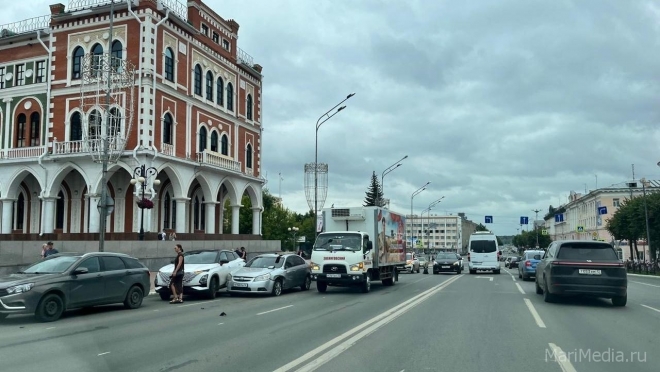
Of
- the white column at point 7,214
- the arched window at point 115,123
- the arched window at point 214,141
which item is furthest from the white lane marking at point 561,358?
the white column at point 7,214

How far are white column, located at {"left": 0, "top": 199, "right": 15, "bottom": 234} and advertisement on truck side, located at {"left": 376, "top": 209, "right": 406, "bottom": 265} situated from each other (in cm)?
2805

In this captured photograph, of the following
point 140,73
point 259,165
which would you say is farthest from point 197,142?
point 259,165

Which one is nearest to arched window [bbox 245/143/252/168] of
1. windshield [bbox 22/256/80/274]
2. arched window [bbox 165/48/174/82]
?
arched window [bbox 165/48/174/82]

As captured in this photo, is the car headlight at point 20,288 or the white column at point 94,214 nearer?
the car headlight at point 20,288

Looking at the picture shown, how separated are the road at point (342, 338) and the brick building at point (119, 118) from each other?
20.8 meters

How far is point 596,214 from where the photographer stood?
305 feet

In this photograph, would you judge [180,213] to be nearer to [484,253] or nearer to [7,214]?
[7,214]

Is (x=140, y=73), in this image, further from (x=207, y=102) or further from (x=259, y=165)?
(x=259, y=165)

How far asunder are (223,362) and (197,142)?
32.5 m

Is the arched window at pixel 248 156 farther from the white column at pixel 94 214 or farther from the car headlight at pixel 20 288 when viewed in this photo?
the car headlight at pixel 20 288

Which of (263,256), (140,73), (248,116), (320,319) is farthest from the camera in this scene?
(248,116)

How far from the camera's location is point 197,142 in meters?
39.2

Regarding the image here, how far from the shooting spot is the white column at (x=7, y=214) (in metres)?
38.3

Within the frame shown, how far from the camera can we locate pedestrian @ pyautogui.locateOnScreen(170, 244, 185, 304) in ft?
54.9
